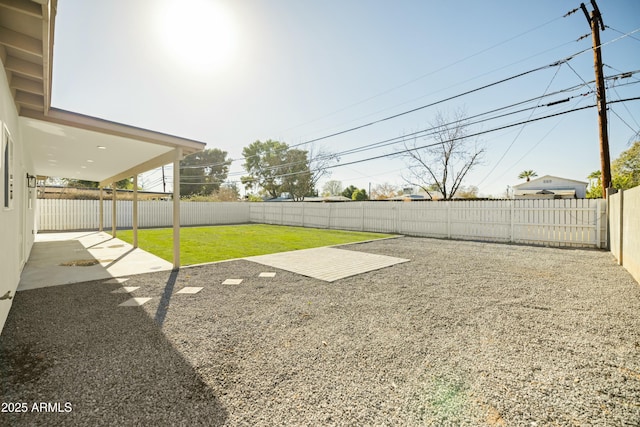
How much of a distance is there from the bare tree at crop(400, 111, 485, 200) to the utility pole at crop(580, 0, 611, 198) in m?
8.97

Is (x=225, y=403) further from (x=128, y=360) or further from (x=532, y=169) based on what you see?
(x=532, y=169)

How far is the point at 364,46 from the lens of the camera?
34.7 ft

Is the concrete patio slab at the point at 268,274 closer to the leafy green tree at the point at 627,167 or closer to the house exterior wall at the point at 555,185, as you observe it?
the leafy green tree at the point at 627,167

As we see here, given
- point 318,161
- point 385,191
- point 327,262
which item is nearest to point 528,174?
point 385,191

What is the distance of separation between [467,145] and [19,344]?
2112 cm

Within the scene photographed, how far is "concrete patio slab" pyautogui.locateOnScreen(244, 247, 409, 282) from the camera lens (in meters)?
5.21

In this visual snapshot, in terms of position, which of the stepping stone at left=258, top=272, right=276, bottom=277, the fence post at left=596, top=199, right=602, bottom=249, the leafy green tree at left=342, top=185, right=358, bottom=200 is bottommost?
the stepping stone at left=258, top=272, right=276, bottom=277

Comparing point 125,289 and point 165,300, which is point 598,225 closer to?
point 165,300

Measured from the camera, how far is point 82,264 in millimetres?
5992

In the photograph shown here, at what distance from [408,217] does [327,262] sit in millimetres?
7182

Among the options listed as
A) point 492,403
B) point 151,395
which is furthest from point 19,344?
point 492,403

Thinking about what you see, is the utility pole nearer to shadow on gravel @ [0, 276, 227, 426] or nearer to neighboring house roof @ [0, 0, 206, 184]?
shadow on gravel @ [0, 276, 227, 426]

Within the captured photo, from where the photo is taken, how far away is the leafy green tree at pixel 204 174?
3169 centimetres

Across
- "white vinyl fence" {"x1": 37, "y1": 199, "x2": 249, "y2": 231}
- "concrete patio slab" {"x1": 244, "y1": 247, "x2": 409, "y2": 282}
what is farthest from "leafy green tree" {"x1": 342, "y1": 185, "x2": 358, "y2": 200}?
"concrete patio slab" {"x1": 244, "y1": 247, "x2": 409, "y2": 282}
